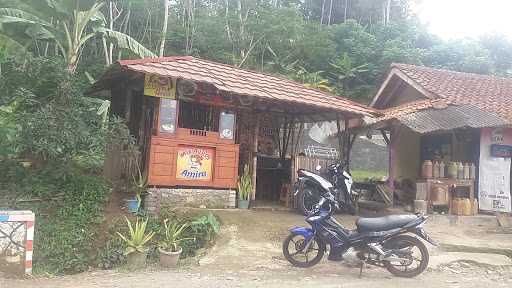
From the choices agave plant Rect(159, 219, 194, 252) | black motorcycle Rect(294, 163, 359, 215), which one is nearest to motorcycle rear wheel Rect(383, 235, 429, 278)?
black motorcycle Rect(294, 163, 359, 215)

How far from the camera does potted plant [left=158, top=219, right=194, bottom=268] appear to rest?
6859 millimetres

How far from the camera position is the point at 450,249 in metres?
8.19

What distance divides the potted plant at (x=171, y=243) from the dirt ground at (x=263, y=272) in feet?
0.53

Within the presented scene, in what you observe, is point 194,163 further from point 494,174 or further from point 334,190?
point 494,174

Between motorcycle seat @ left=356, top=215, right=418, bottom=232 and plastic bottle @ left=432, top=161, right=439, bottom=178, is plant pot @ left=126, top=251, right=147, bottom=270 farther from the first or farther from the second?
plastic bottle @ left=432, top=161, right=439, bottom=178

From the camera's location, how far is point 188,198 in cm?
923

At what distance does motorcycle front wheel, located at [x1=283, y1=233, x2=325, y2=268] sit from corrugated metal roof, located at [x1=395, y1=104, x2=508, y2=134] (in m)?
4.29

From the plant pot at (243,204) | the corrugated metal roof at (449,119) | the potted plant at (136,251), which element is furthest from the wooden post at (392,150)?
the potted plant at (136,251)

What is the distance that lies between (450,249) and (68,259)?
618 centimetres

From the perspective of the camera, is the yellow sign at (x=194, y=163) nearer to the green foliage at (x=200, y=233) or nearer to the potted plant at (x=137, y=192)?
the potted plant at (x=137, y=192)

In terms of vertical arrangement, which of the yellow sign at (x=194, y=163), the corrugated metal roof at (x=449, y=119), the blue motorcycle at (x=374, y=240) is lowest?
the blue motorcycle at (x=374, y=240)

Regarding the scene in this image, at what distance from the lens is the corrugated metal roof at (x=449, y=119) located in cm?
1005

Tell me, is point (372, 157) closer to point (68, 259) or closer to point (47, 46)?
point (47, 46)

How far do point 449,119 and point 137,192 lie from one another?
6.70 meters
